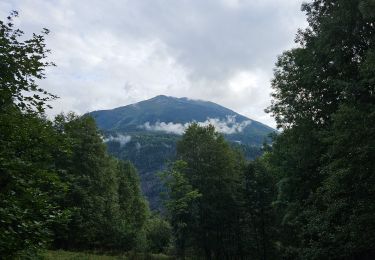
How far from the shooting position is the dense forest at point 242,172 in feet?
34.9

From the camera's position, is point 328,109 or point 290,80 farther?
point 290,80

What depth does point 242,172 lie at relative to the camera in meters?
50.2

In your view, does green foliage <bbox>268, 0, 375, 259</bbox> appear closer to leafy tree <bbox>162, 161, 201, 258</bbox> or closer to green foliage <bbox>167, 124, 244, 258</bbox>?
leafy tree <bbox>162, 161, 201, 258</bbox>

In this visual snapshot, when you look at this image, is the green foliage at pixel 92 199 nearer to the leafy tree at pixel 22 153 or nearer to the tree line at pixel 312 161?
the tree line at pixel 312 161

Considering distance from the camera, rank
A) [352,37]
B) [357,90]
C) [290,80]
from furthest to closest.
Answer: [290,80]
[352,37]
[357,90]

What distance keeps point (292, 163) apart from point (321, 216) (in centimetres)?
640

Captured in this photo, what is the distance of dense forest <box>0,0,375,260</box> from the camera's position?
34.9 ft

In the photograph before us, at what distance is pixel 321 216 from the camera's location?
21.9 metres

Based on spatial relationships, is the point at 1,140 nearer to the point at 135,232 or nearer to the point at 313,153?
the point at 313,153

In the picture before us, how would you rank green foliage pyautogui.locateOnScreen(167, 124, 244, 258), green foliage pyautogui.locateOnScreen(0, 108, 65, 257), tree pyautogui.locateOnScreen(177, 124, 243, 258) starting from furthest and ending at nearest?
tree pyautogui.locateOnScreen(177, 124, 243, 258) → green foliage pyautogui.locateOnScreen(167, 124, 244, 258) → green foliage pyautogui.locateOnScreen(0, 108, 65, 257)

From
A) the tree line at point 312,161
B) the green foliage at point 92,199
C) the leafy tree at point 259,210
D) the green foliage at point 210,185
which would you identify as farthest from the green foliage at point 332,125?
the green foliage at point 92,199

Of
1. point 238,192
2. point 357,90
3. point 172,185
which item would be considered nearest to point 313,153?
point 357,90

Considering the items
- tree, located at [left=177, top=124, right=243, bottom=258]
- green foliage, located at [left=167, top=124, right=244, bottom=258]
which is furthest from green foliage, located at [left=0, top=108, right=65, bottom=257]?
tree, located at [left=177, top=124, right=243, bottom=258]

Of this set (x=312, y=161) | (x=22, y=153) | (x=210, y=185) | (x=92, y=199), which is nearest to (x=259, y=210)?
(x=210, y=185)
